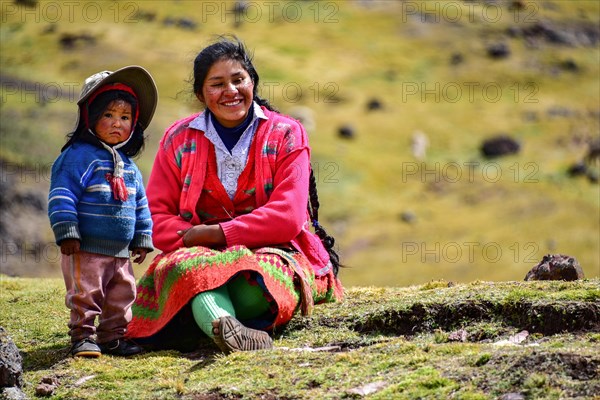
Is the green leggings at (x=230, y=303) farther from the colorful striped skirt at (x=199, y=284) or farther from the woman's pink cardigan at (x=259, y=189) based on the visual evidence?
the woman's pink cardigan at (x=259, y=189)

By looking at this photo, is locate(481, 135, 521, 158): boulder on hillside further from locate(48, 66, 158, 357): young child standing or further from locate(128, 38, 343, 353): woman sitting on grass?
locate(48, 66, 158, 357): young child standing

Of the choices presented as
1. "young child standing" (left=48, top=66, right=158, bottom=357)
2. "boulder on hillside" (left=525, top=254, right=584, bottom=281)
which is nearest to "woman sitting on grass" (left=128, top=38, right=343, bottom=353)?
"young child standing" (left=48, top=66, right=158, bottom=357)

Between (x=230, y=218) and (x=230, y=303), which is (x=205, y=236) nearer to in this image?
(x=230, y=218)

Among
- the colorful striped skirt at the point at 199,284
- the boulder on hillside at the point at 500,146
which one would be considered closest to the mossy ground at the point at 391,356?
the colorful striped skirt at the point at 199,284

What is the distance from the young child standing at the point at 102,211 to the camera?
8852 mm

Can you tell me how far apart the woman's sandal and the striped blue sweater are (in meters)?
1.26

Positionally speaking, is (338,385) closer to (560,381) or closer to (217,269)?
(560,381)

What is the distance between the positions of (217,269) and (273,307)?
0.66 meters

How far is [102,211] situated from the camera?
29.2 ft

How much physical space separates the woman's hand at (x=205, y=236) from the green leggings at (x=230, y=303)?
454 mm

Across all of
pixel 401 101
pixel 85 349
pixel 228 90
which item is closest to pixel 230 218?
pixel 228 90

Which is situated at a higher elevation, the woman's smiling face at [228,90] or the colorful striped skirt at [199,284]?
the woman's smiling face at [228,90]

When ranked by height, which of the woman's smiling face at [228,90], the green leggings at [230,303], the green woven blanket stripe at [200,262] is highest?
the woman's smiling face at [228,90]

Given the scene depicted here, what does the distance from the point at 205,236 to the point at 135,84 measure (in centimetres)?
153
